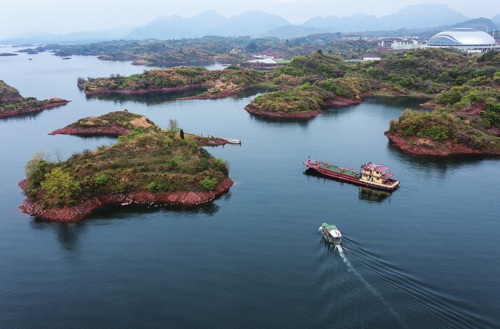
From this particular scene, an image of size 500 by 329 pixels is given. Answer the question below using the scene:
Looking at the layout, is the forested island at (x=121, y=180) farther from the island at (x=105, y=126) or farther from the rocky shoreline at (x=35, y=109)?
the rocky shoreline at (x=35, y=109)

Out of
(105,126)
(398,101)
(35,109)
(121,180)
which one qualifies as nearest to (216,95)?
(105,126)

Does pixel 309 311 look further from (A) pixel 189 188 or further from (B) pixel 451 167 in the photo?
(B) pixel 451 167

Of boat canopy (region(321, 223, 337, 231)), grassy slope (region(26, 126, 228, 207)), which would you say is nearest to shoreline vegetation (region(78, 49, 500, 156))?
boat canopy (region(321, 223, 337, 231))

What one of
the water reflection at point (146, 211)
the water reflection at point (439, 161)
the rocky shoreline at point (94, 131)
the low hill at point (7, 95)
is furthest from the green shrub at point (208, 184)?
the low hill at point (7, 95)

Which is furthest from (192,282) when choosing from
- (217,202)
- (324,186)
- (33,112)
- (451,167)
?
(33,112)

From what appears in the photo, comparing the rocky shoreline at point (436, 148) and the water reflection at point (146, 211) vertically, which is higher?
the rocky shoreline at point (436, 148)

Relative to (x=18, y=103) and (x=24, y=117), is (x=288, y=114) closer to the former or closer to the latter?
(x=24, y=117)
